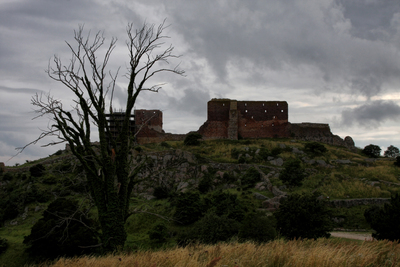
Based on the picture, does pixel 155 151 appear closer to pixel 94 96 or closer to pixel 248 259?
pixel 94 96

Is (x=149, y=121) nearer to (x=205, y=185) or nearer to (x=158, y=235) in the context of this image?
(x=205, y=185)

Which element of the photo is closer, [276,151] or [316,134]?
[276,151]

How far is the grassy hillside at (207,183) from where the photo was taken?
2039cm

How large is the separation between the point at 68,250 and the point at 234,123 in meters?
27.0

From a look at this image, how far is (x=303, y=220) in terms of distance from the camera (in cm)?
1359

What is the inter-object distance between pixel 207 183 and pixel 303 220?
1335 cm

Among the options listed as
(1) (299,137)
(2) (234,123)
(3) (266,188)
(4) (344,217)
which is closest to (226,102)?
(2) (234,123)

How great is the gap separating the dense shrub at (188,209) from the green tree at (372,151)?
27797 millimetres

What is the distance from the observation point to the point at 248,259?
240 inches

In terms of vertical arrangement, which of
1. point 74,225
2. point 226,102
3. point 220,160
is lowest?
point 74,225

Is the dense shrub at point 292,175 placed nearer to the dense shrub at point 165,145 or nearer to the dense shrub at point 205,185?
the dense shrub at point 205,185

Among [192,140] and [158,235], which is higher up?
[192,140]

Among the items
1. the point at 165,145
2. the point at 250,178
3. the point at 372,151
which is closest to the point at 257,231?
the point at 250,178

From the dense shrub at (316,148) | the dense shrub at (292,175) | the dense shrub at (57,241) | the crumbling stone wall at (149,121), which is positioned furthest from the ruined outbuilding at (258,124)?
the dense shrub at (57,241)
